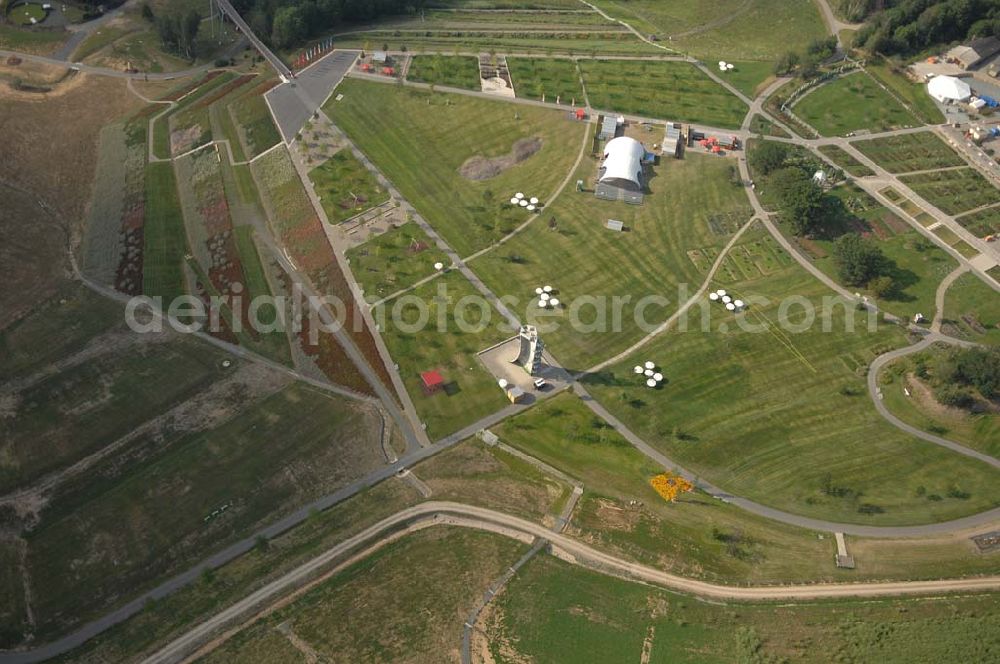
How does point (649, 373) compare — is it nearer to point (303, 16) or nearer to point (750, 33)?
point (750, 33)

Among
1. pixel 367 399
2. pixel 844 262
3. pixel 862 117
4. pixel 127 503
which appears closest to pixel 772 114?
pixel 862 117

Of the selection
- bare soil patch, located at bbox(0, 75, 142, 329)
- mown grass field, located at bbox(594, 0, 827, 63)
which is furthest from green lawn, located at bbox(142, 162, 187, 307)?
mown grass field, located at bbox(594, 0, 827, 63)

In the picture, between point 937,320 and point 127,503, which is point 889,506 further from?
point 127,503

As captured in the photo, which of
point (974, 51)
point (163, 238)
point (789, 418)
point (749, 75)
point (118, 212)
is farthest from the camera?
point (749, 75)

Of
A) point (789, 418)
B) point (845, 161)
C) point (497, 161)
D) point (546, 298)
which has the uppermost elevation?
point (497, 161)

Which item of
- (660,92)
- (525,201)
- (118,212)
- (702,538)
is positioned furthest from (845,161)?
(118,212)

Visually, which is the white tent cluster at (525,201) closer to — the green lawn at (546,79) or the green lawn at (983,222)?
the green lawn at (546,79)

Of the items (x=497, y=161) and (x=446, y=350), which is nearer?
(x=446, y=350)
